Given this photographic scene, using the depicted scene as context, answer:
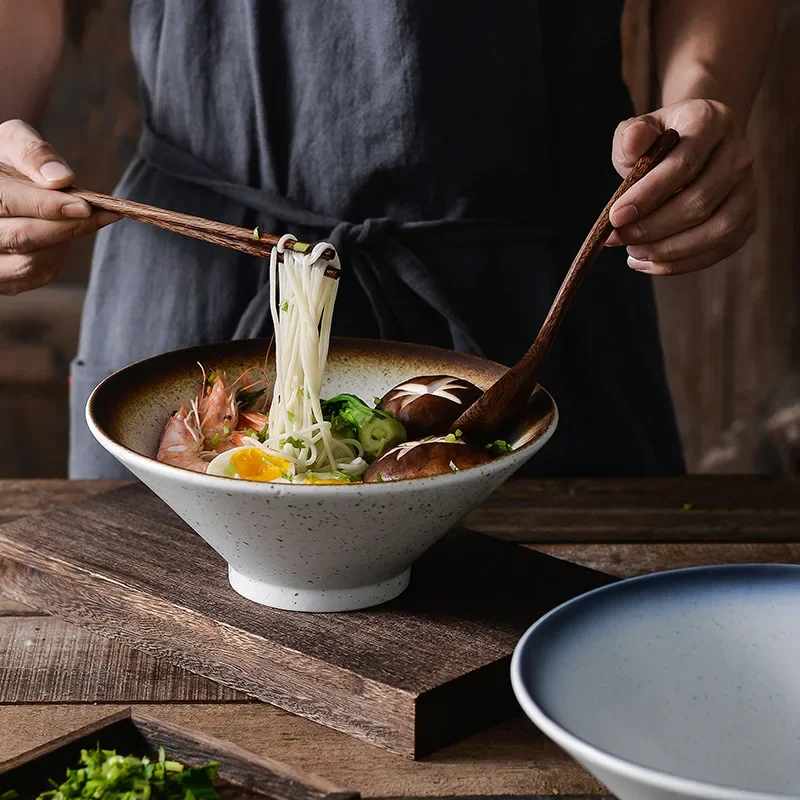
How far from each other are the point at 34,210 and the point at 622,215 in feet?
2.09

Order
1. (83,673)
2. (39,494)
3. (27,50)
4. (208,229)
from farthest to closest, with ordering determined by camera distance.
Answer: (27,50) → (39,494) → (208,229) → (83,673)

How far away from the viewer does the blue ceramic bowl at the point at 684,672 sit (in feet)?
2.70

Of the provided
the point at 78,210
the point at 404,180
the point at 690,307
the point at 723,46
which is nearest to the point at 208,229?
the point at 78,210


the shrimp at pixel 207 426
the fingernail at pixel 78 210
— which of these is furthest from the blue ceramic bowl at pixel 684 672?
the fingernail at pixel 78 210

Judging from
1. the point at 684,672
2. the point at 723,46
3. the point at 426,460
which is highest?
the point at 723,46

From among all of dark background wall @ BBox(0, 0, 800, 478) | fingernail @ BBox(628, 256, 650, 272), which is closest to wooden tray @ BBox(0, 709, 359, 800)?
fingernail @ BBox(628, 256, 650, 272)

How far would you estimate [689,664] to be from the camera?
91 cm

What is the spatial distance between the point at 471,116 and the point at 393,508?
2.50 feet

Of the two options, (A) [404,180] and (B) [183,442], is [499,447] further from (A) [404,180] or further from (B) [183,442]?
(A) [404,180]

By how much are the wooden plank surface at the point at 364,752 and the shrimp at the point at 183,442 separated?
0.79 ft

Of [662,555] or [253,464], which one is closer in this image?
[253,464]

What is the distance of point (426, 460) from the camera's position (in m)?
1.03

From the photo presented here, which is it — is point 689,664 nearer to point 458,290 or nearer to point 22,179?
point 458,290

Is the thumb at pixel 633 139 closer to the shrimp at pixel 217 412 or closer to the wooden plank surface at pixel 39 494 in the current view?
the shrimp at pixel 217 412
